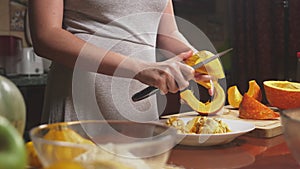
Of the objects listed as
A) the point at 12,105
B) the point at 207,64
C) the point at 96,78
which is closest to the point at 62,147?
the point at 12,105

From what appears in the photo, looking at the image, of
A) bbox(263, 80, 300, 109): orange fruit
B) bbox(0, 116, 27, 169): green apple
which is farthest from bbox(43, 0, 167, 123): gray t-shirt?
bbox(0, 116, 27, 169): green apple

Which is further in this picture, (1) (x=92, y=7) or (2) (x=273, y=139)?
(1) (x=92, y=7)

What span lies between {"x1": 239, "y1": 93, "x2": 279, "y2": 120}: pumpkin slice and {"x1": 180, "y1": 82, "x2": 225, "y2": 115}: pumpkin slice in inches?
2.6

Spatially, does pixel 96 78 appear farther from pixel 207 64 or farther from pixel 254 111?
pixel 254 111

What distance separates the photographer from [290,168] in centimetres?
75

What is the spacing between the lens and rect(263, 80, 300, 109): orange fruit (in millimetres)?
1188

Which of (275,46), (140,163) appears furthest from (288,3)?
(140,163)

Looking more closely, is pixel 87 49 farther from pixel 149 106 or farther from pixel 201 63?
pixel 149 106

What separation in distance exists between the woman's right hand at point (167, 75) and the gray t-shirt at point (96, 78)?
275 millimetres

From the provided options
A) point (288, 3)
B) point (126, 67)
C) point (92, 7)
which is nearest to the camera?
point (126, 67)

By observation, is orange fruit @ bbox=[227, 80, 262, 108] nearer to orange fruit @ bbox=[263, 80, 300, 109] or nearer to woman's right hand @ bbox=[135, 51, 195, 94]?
orange fruit @ bbox=[263, 80, 300, 109]

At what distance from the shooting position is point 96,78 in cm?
116

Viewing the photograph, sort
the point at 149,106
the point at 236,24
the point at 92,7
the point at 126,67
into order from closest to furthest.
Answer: the point at 126,67 < the point at 92,7 < the point at 149,106 < the point at 236,24

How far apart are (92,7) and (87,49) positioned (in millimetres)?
246
